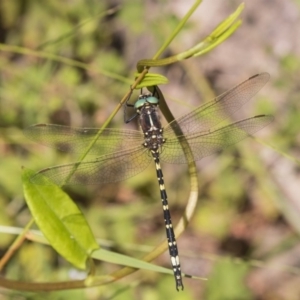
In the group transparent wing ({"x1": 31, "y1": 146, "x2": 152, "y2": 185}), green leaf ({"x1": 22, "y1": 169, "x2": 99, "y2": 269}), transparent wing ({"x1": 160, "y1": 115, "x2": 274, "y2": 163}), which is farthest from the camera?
transparent wing ({"x1": 160, "y1": 115, "x2": 274, "y2": 163})

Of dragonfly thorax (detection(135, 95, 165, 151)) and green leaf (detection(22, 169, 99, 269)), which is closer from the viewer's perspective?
green leaf (detection(22, 169, 99, 269))

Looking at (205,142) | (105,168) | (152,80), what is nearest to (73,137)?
A: (105,168)

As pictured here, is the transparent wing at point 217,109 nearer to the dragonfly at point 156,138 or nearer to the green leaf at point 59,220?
the dragonfly at point 156,138

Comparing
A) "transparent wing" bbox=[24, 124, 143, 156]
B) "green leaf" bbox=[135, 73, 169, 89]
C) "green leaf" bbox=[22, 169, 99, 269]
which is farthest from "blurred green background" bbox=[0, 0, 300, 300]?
"green leaf" bbox=[135, 73, 169, 89]

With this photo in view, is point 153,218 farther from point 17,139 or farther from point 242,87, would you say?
point 242,87

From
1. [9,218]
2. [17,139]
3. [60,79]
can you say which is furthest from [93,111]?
[9,218]

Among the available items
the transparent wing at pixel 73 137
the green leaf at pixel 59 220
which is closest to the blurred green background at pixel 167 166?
the transparent wing at pixel 73 137

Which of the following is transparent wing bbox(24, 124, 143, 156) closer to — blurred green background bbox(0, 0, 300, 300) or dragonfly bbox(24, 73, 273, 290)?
dragonfly bbox(24, 73, 273, 290)
